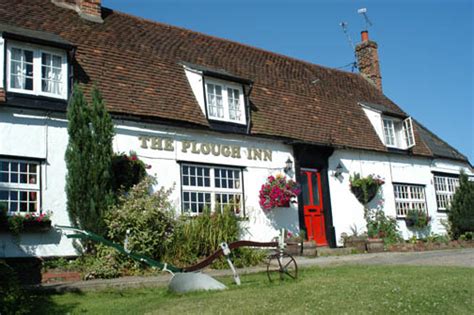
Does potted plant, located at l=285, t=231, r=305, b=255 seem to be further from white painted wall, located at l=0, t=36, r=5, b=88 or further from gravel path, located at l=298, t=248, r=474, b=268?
white painted wall, located at l=0, t=36, r=5, b=88

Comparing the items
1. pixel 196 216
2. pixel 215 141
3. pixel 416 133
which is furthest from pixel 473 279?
pixel 416 133

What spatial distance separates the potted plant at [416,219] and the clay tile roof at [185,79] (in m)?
2.70

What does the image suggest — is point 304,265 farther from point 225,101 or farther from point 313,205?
point 225,101

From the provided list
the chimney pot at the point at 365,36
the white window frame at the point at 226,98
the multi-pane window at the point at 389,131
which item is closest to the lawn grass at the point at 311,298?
the white window frame at the point at 226,98

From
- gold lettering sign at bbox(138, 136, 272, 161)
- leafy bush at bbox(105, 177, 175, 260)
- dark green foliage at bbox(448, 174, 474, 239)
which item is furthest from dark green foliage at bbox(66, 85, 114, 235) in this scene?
dark green foliage at bbox(448, 174, 474, 239)

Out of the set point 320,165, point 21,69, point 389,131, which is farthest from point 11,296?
point 389,131

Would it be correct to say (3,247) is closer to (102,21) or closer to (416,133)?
(102,21)

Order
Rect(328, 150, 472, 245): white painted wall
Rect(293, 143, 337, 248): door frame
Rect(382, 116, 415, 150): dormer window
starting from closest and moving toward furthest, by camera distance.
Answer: Rect(293, 143, 337, 248): door frame → Rect(328, 150, 472, 245): white painted wall → Rect(382, 116, 415, 150): dormer window

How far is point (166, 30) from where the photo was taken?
1861 cm

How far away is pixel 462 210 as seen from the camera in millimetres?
21328

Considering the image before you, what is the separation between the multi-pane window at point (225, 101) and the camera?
52.0 ft

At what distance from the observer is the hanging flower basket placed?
1848 cm

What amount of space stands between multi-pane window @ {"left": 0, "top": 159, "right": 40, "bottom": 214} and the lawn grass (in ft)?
11.5

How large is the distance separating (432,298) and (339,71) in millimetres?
17953
